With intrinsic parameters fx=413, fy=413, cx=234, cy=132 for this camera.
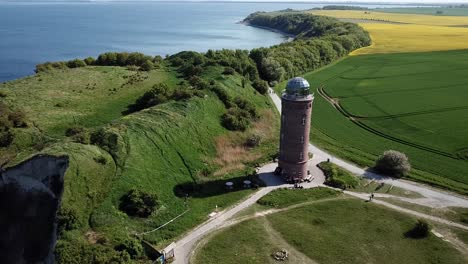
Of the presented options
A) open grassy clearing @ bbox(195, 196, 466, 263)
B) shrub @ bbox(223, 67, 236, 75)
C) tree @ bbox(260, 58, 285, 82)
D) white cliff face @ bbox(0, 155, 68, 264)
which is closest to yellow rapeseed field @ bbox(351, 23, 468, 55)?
tree @ bbox(260, 58, 285, 82)

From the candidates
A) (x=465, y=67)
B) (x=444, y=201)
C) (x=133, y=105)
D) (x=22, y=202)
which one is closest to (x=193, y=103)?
(x=133, y=105)

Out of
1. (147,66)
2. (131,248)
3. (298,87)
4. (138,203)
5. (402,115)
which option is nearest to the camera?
(131,248)

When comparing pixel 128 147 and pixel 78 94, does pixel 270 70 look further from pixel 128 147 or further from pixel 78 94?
pixel 128 147

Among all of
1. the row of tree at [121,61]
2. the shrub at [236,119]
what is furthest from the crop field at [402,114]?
the row of tree at [121,61]

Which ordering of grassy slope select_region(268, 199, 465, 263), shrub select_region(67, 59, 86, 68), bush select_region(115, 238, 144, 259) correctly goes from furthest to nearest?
shrub select_region(67, 59, 86, 68) → grassy slope select_region(268, 199, 465, 263) → bush select_region(115, 238, 144, 259)

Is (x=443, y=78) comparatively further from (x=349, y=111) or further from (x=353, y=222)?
(x=353, y=222)

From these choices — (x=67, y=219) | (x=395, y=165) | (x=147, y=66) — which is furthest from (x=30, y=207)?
(x=147, y=66)

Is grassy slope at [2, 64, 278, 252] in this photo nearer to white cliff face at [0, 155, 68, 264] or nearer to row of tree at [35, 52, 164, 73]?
white cliff face at [0, 155, 68, 264]
